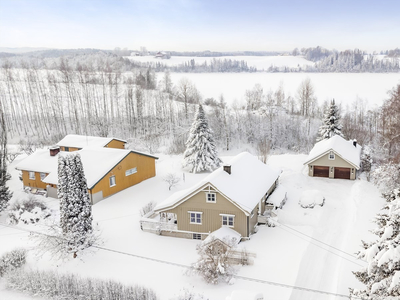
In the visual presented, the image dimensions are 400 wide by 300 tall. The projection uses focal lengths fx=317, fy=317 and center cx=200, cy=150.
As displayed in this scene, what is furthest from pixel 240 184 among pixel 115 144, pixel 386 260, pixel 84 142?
pixel 84 142

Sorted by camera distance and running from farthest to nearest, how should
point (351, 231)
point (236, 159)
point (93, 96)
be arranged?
point (93, 96) → point (236, 159) → point (351, 231)

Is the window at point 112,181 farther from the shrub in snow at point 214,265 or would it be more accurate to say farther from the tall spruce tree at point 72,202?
the shrub in snow at point 214,265

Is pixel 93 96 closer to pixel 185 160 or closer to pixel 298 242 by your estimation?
pixel 185 160

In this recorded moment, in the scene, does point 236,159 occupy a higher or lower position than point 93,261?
higher

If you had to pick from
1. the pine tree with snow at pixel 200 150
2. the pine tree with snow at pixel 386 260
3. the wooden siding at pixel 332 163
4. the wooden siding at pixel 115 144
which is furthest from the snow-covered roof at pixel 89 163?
the pine tree with snow at pixel 386 260

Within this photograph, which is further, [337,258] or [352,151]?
[352,151]

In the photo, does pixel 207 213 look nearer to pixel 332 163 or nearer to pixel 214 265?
pixel 214 265

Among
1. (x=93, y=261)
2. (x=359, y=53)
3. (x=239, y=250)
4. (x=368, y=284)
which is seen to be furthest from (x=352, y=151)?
(x=359, y=53)

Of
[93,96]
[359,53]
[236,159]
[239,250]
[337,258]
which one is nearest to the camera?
[337,258]
